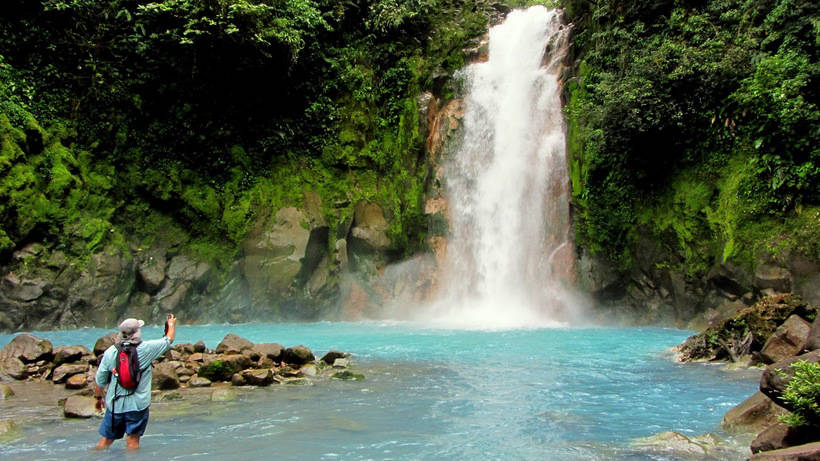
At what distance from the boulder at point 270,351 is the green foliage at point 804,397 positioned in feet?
24.3

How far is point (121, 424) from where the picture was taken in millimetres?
5203

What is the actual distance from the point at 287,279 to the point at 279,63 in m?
7.40

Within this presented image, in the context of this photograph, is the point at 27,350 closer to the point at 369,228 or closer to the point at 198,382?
the point at 198,382

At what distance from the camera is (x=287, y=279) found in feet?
60.4

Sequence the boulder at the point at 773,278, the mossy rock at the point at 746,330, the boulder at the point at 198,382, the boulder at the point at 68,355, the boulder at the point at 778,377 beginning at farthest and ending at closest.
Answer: the boulder at the point at 773,278, the boulder at the point at 68,355, the mossy rock at the point at 746,330, the boulder at the point at 198,382, the boulder at the point at 778,377

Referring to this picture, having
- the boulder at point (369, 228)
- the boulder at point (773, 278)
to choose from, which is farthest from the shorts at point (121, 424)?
the boulder at point (369, 228)

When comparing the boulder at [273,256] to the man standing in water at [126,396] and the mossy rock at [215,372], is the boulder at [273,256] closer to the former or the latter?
the mossy rock at [215,372]

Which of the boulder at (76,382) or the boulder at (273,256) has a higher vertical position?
the boulder at (273,256)

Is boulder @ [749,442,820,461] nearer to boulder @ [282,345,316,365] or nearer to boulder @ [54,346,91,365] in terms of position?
boulder @ [282,345,316,365]

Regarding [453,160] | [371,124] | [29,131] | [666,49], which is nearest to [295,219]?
[371,124]

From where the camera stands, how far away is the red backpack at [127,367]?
16.7ft

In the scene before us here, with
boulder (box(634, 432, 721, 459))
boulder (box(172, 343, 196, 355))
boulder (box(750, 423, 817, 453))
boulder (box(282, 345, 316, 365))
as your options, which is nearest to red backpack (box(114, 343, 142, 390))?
boulder (box(282, 345, 316, 365))

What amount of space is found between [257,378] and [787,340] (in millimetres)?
7580

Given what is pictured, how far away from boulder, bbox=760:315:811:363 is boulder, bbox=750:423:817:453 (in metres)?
3.65
